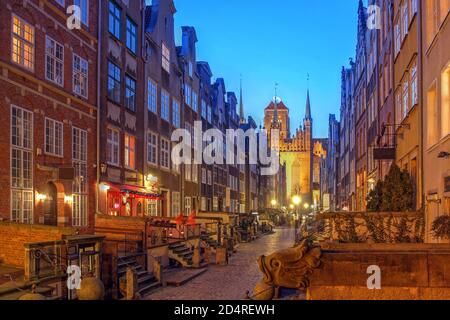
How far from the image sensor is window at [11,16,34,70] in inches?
734

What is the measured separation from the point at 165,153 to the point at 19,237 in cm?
1979

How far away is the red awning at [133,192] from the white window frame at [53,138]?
13.9 feet

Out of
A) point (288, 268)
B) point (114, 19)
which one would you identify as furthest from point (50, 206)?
point (288, 268)

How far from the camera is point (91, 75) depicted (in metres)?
24.8

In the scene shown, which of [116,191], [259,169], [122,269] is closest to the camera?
[122,269]

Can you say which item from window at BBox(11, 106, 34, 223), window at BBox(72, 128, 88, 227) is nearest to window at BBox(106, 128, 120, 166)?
window at BBox(72, 128, 88, 227)

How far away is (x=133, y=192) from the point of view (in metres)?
28.1

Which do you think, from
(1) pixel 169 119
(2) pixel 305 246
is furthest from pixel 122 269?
(1) pixel 169 119

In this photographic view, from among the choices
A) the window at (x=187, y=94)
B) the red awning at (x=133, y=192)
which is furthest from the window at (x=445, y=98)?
the window at (x=187, y=94)

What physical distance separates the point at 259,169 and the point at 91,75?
6467 centimetres

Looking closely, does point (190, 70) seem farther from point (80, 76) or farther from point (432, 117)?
point (432, 117)

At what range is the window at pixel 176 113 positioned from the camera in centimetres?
3783

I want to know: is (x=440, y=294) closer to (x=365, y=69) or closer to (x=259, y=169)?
(x=365, y=69)

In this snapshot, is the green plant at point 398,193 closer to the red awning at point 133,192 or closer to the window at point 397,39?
the window at point 397,39
